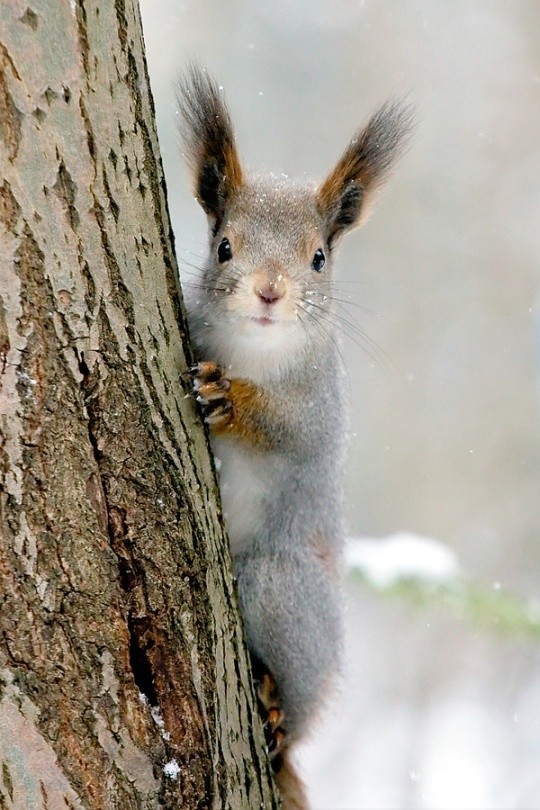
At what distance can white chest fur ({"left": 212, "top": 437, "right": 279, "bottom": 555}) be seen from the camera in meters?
2.15

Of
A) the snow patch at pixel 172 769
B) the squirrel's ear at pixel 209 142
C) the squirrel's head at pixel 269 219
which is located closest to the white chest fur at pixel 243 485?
the squirrel's head at pixel 269 219

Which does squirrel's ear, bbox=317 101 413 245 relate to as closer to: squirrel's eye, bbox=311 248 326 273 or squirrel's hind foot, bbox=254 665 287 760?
squirrel's eye, bbox=311 248 326 273

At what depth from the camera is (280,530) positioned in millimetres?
2240

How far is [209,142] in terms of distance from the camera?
2164mm

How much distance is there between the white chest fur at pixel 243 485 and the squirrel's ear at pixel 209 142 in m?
0.54

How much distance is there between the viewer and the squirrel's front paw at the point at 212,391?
181 centimetres

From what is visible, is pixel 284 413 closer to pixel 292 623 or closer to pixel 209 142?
pixel 292 623

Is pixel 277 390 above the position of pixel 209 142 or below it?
below

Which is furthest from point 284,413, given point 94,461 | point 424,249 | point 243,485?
point 424,249

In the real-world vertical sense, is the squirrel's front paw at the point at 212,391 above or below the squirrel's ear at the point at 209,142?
below

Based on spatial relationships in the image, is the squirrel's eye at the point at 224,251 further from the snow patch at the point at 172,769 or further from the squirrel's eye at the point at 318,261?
the snow patch at the point at 172,769

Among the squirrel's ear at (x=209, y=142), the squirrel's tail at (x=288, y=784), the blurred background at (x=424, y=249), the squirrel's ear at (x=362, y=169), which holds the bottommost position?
the squirrel's tail at (x=288, y=784)

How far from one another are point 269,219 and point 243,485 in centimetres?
61

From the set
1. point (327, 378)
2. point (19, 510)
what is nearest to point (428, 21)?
point (327, 378)
